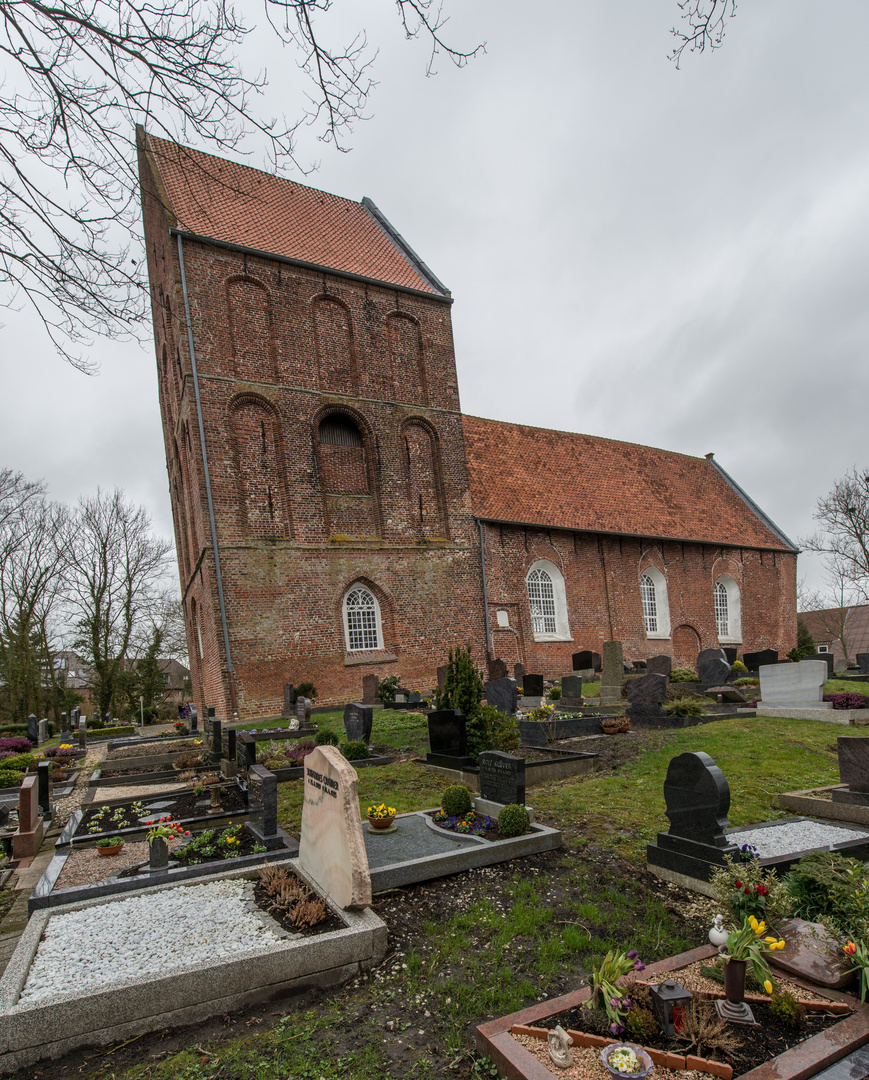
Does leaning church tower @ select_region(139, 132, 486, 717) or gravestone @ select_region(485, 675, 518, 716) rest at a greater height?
leaning church tower @ select_region(139, 132, 486, 717)

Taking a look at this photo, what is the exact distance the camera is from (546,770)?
853 centimetres

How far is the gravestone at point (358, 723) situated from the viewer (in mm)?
10688

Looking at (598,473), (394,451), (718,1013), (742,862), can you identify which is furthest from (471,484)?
(718,1013)

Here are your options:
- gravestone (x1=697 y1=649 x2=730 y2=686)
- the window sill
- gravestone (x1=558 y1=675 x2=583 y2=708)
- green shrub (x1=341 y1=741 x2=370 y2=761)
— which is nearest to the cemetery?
green shrub (x1=341 y1=741 x2=370 y2=761)

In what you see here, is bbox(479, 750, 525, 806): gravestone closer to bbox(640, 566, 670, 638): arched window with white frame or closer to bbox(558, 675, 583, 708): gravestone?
bbox(558, 675, 583, 708): gravestone

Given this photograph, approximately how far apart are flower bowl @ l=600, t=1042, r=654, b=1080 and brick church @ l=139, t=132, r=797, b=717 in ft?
46.6

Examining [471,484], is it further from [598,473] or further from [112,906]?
[112,906]

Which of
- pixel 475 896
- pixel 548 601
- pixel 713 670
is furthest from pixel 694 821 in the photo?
pixel 548 601

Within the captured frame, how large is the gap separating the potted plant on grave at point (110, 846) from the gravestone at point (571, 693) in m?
9.88

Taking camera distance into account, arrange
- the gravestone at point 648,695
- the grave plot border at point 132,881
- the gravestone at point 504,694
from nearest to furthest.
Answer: the grave plot border at point 132,881 < the gravestone at point 648,695 < the gravestone at point 504,694

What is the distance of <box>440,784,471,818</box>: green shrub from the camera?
630 cm

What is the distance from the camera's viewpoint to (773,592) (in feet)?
96.5

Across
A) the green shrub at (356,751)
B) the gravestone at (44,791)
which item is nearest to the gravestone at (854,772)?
the green shrub at (356,751)

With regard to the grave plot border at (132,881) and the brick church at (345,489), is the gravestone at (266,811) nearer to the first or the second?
the grave plot border at (132,881)
